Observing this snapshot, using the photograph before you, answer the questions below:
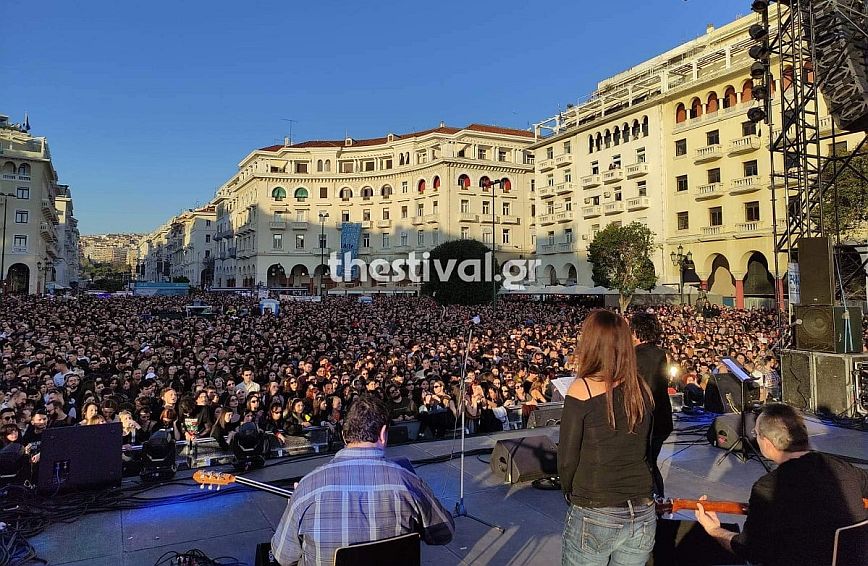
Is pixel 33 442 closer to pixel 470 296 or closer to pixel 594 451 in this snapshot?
pixel 594 451

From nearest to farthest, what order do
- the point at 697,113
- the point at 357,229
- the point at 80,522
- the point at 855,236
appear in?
the point at 80,522, the point at 855,236, the point at 697,113, the point at 357,229

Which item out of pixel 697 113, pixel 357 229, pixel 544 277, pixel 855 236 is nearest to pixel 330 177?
pixel 357 229

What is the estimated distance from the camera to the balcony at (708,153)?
3532cm

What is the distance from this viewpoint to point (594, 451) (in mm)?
2605

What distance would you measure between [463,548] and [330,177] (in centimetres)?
6384

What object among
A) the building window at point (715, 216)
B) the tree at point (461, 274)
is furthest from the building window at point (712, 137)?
the tree at point (461, 274)

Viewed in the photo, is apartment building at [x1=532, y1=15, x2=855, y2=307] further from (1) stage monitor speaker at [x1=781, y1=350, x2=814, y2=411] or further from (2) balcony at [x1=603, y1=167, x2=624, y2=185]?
(1) stage monitor speaker at [x1=781, y1=350, x2=814, y2=411]

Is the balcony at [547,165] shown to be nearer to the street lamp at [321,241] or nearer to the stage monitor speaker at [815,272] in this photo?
the street lamp at [321,241]

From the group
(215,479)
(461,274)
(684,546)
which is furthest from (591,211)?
(215,479)

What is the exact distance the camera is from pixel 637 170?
41.2m

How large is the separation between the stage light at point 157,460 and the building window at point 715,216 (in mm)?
37686

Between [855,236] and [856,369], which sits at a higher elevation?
[855,236]

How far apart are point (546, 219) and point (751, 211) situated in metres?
18.8

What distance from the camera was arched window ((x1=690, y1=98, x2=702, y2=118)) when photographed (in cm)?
3753
